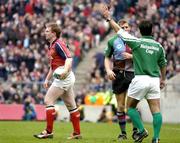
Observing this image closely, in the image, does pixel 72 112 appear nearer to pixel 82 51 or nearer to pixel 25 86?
pixel 25 86

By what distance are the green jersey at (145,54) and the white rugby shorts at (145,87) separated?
98mm

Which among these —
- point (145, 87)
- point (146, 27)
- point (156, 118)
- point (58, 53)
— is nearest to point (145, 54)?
point (146, 27)

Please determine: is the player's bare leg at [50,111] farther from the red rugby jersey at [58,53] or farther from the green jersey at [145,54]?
the green jersey at [145,54]

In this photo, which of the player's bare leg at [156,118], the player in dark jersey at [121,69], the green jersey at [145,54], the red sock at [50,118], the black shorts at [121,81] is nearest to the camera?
the player's bare leg at [156,118]

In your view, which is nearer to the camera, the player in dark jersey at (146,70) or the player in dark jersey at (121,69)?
the player in dark jersey at (146,70)

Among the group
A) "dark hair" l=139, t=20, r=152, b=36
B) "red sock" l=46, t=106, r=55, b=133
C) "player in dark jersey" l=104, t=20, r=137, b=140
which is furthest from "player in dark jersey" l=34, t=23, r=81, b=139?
"dark hair" l=139, t=20, r=152, b=36

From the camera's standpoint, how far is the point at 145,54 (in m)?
15.5

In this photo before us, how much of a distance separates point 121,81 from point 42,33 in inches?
827

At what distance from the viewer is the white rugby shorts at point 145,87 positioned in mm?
15413

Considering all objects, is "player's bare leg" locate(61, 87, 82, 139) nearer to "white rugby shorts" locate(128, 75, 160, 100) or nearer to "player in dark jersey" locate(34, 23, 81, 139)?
"player in dark jersey" locate(34, 23, 81, 139)

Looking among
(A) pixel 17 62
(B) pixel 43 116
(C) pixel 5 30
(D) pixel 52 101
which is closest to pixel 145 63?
(D) pixel 52 101

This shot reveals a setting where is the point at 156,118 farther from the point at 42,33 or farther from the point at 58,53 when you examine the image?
the point at 42,33

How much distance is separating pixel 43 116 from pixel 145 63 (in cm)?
1603

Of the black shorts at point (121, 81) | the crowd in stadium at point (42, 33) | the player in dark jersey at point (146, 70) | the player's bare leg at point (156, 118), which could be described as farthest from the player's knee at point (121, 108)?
the crowd in stadium at point (42, 33)
